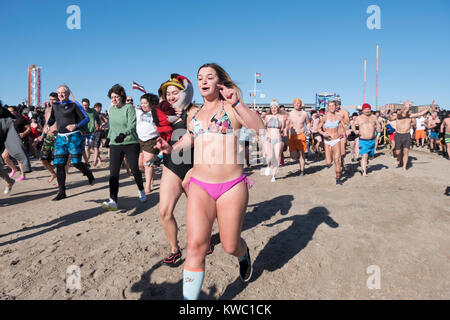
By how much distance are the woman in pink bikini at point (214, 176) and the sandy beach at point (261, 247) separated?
0.67 meters

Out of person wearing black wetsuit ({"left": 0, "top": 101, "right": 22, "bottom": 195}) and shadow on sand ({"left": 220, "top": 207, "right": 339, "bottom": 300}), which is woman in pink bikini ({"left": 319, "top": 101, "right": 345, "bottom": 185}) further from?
person wearing black wetsuit ({"left": 0, "top": 101, "right": 22, "bottom": 195})

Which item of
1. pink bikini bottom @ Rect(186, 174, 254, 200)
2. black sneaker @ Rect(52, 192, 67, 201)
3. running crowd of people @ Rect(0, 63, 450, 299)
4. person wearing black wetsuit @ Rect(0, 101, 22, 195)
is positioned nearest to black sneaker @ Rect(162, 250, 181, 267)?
running crowd of people @ Rect(0, 63, 450, 299)

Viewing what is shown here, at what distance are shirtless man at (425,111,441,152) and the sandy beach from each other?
10125mm

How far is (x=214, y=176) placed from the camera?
2240mm

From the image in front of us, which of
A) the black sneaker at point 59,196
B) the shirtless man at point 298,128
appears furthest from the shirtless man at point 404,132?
the black sneaker at point 59,196

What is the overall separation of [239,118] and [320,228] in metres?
2.74

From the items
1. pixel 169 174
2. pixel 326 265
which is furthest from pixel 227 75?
pixel 326 265

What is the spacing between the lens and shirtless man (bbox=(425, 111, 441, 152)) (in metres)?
14.2

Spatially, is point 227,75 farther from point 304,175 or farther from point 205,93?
point 304,175

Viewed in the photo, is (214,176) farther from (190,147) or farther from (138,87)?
(138,87)

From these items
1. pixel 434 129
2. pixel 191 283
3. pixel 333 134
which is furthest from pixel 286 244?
pixel 434 129

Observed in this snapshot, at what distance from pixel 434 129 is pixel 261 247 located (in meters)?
15.3

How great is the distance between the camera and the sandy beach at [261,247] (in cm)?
269
